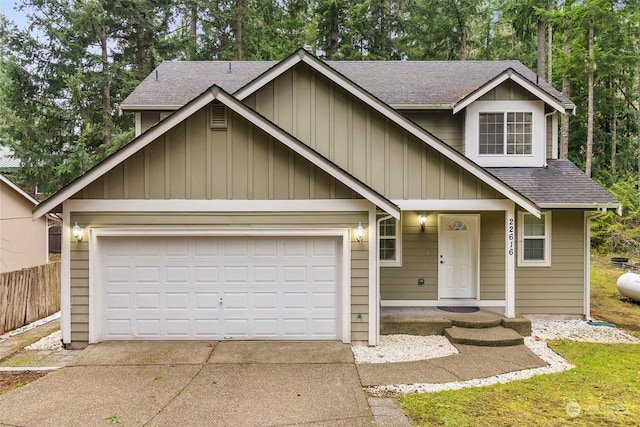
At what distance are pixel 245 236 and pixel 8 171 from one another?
20.7 meters

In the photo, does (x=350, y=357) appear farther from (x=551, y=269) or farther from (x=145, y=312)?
(x=551, y=269)

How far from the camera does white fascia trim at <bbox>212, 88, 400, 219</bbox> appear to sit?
700 cm

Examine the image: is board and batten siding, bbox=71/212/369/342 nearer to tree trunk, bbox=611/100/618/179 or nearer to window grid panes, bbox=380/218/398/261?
window grid panes, bbox=380/218/398/261

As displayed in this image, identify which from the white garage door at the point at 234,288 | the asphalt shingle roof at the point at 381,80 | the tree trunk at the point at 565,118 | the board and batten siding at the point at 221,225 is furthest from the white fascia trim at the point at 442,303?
the tree trunk at the point at 565,118

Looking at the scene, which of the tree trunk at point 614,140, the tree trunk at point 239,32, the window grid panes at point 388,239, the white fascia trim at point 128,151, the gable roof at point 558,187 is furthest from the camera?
the tree trunk at point 614,140

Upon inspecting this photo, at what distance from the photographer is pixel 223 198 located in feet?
24.0

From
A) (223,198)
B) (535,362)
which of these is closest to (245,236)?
(223,198)

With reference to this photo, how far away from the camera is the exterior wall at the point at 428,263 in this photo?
9.59 m

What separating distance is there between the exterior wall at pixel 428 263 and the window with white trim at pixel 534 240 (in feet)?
1.46

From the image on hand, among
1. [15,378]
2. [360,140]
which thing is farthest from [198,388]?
[360,140]

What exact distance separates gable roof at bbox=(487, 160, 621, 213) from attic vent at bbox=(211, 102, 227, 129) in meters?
6.69

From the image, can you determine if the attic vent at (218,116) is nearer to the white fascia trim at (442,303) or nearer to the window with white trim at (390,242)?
the window with white trim at (390,242)

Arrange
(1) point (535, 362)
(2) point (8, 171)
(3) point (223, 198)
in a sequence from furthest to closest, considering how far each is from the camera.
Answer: (2) point (8, 171)
(3) point (223, 198)
(1) point (535, 362)

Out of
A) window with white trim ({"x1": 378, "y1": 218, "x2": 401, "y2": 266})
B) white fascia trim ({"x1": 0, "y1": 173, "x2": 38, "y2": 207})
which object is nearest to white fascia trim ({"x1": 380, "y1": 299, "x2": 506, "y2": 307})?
window with white trim ({"x1": 378, "y1": 218, "x2": 401, "y2": 266})
